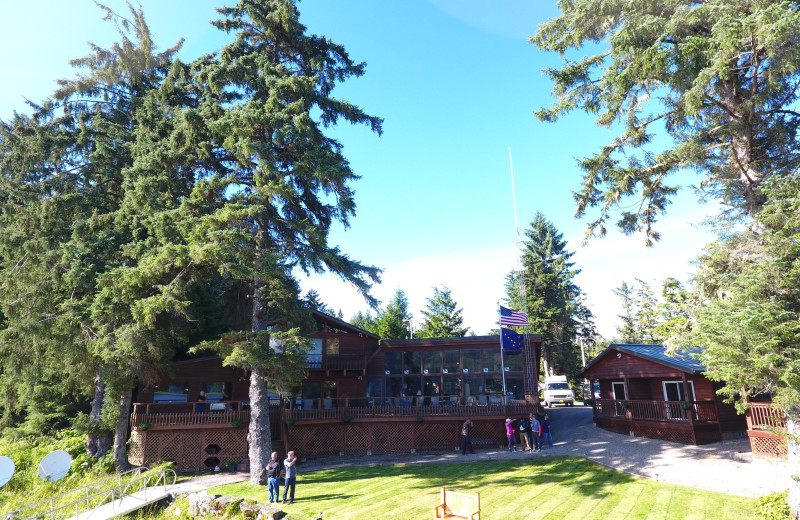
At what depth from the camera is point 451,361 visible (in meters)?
23.6

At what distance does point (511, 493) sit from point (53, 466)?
1384 centimetres

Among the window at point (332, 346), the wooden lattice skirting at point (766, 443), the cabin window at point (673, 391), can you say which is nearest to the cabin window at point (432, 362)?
the window at point (332, 346)

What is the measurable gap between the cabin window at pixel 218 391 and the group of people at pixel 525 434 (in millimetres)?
12519

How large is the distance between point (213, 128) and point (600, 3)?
13.4 metres

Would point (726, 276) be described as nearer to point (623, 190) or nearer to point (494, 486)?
point (623, 190)

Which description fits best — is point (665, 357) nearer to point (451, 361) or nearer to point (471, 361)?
point (471, 361)

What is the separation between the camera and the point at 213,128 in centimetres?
1633

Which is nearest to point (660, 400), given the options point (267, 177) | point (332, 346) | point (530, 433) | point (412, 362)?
point (530, 433)

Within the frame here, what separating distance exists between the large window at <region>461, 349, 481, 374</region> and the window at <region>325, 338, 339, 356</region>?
687 centimetres

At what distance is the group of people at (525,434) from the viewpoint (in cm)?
1862

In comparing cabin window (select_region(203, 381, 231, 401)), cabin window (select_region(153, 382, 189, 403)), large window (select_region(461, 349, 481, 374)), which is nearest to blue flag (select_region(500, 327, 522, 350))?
large window (select_region(461, 349, 481, 374))

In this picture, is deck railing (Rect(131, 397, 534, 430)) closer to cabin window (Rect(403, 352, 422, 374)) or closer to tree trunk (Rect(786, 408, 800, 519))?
cabin window (Rect(403, 352, 422, 374))

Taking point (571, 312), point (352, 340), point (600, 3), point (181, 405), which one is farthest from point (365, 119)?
point (571, 312)

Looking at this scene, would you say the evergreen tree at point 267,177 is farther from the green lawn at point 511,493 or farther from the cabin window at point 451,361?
the cabin window at point 451,361
